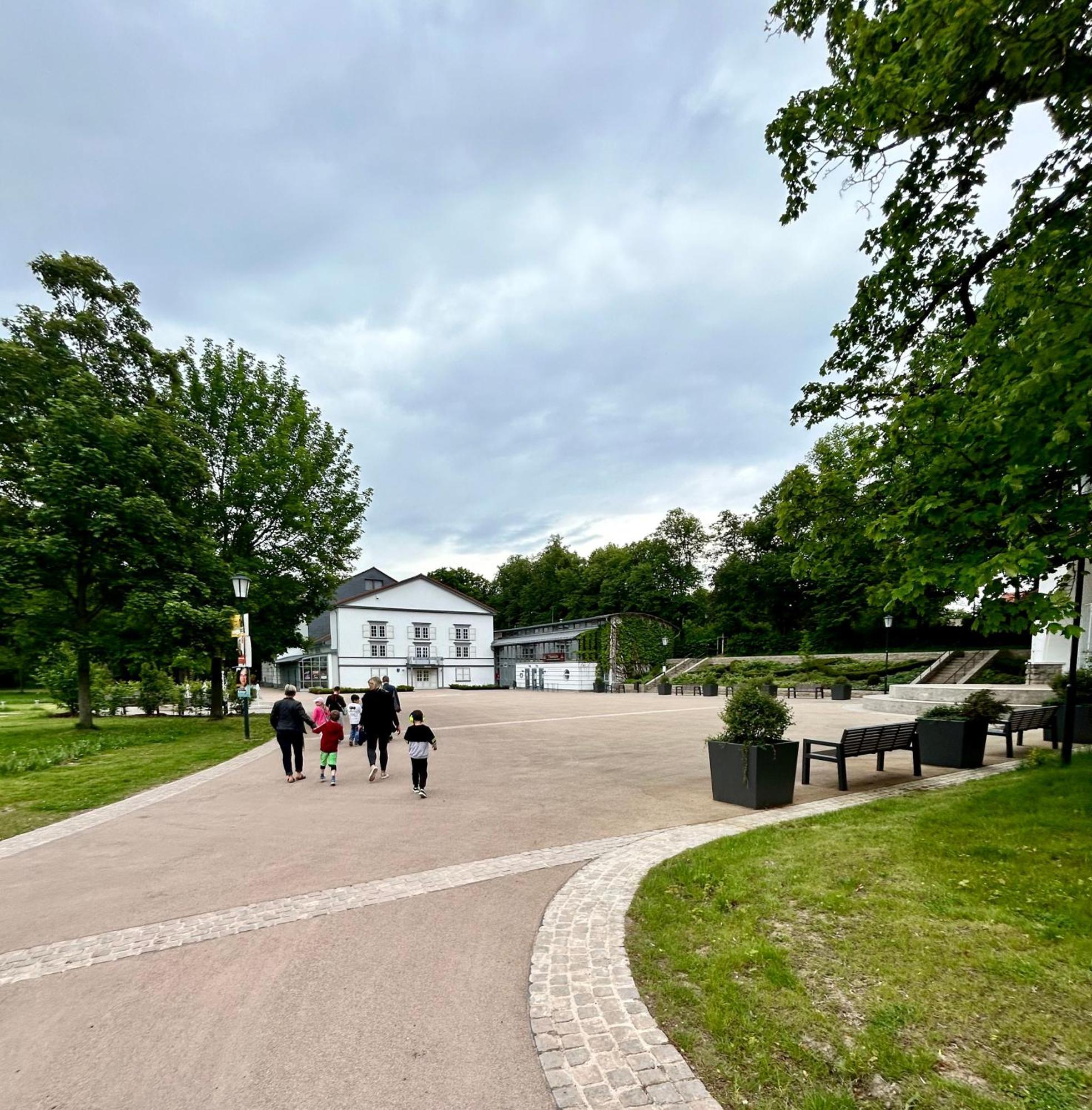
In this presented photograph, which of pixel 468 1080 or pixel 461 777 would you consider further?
pixel 461 777

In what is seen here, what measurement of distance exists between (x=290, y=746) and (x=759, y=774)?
792 centimetres

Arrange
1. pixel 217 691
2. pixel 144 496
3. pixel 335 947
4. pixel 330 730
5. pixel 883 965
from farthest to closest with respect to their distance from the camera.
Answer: pixel 217 691, pixel 144 496, pixel 330 730, pixel 335 947, pixel 883 965

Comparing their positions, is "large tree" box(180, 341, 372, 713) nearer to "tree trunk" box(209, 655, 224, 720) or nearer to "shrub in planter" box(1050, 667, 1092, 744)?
"tree trunk" box(209, 655, 224, 720)

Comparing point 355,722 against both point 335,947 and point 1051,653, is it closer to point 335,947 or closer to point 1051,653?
point 335,947

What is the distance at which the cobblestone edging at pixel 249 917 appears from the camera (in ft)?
13.3

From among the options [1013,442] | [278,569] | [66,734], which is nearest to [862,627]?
[278,569]

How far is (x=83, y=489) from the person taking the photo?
50.5 feet

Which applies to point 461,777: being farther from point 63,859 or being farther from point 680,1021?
point 680,1021

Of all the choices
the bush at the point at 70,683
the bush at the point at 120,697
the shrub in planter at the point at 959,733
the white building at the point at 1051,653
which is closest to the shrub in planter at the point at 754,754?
the shrub in planter at the point at 959,733

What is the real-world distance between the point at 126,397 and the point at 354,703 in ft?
47.4

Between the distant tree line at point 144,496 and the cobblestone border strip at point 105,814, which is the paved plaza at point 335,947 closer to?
the cobblestone border strip at point 105,814

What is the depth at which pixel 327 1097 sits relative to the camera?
270 centimetres

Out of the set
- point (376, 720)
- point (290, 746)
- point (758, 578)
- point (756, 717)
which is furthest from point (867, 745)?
point (758, 578)

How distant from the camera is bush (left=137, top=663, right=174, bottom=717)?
24.1 m
